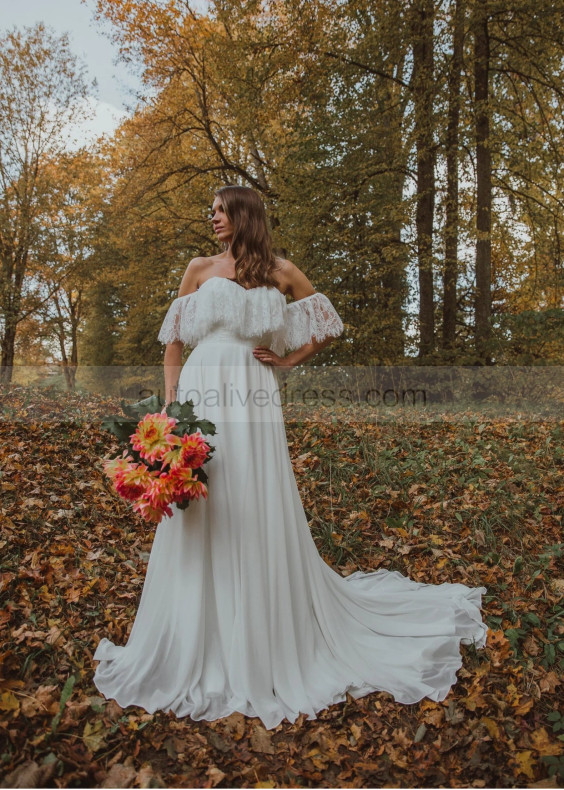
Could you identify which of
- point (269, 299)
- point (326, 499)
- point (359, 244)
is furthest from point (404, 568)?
point (359, 244)

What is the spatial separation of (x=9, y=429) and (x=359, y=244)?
7.48 m

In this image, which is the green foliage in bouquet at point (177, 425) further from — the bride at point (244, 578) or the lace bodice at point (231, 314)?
the lace bodice at point (231, 314)

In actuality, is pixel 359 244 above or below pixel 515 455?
above

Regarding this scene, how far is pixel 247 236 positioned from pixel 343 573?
252cm

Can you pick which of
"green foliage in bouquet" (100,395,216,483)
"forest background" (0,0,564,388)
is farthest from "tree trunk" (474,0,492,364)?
"green foliage in bouquet" (100,395,216,483)

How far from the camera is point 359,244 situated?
1107cm

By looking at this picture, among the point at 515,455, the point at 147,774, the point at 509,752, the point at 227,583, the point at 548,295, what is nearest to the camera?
the point at 147,774

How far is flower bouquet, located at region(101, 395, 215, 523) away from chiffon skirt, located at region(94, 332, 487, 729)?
0.28 meters

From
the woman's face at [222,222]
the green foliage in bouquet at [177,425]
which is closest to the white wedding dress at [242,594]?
the green foliage in bouquet at [177,425]

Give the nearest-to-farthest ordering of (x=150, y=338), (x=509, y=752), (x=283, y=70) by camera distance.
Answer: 1. (x=509, y=752)
2. (x=283, y=70)
3. (x=150, y=338)

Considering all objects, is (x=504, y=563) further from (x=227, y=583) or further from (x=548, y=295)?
(x=548, y=295)

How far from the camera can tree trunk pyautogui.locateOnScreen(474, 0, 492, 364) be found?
9984mm

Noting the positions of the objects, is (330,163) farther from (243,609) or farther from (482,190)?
(243,609)

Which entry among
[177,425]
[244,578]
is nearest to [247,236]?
[177,425]
